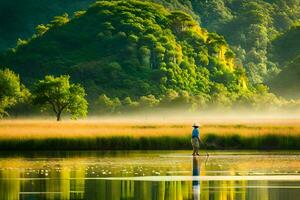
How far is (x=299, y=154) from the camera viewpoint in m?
48.3

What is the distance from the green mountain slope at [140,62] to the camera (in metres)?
178

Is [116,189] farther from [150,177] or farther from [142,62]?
[142,62]

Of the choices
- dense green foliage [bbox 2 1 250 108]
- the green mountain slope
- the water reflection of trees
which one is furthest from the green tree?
the green mountain slope

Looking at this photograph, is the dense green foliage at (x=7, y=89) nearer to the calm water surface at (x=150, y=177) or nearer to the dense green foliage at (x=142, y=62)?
the calm water surface at (x=150, y=177)

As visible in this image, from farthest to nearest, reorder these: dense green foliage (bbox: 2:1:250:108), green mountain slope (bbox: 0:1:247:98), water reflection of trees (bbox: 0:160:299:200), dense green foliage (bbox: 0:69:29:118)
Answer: green mountain slope (bbox: 0:1:247:98) → dense green foliage (bbox: 2:1:250:108) → dense green foliage (bbox: 0:69:29:118) → water reflection of trees (bbox: 0:160:299:200)

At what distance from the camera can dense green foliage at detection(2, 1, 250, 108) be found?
17762 cm

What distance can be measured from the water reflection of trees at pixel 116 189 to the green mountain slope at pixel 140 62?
Result: 451 ft

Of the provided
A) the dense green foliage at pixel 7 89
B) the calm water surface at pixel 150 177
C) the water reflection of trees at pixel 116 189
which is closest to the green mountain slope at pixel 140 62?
the dense green foliage at pixel 7 89

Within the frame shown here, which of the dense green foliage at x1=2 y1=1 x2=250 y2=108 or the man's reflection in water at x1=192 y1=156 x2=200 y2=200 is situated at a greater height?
the dense green foliage at x1=2 y1=1 x2=250 y2=108

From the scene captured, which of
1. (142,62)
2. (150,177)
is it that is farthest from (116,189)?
(142,62)

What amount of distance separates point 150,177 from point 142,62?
15255cm

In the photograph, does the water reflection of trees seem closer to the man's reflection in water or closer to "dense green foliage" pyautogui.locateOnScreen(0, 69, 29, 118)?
the man's reflection in water

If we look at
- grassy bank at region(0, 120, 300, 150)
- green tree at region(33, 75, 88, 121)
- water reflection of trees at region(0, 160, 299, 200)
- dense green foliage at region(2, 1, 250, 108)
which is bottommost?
water reflection of trees at region(0, 160, 299, 200)

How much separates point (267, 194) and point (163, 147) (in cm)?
2614
